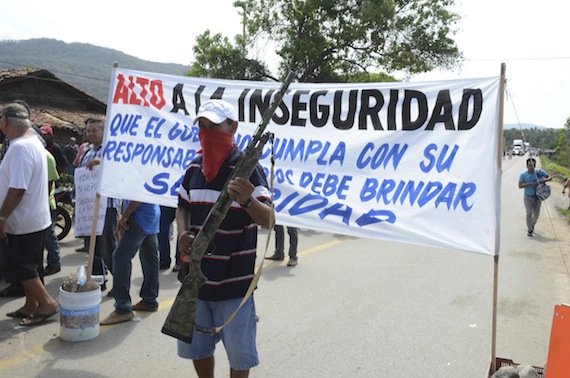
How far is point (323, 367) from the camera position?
385cm

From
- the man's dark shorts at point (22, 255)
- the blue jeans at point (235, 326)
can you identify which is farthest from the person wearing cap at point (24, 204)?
the blue jeans at point (235, 326)

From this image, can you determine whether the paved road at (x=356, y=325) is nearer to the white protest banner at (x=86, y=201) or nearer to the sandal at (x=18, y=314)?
the sandal at (x=18, y=314)

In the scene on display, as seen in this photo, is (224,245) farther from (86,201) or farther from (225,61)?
(225,61)

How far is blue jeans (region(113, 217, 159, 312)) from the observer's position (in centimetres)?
450

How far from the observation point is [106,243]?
5484 mm

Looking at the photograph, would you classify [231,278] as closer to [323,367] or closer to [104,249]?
[323,367]

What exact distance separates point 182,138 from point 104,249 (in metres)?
2.12

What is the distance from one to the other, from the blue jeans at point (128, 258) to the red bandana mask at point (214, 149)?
2096 mm

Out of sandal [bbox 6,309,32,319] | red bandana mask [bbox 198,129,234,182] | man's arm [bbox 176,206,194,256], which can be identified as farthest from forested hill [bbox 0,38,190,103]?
red bandana mask [bbox 198,129,234,182]

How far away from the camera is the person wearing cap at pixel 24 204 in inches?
164

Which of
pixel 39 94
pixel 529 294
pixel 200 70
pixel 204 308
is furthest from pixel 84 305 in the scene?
pixel 39 94

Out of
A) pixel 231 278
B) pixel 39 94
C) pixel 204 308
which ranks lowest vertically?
pixel 204 308

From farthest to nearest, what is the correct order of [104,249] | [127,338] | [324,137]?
[104,249] → [127,338] → [324,137]

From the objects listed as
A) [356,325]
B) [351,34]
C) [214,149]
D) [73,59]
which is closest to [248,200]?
[214,149]
